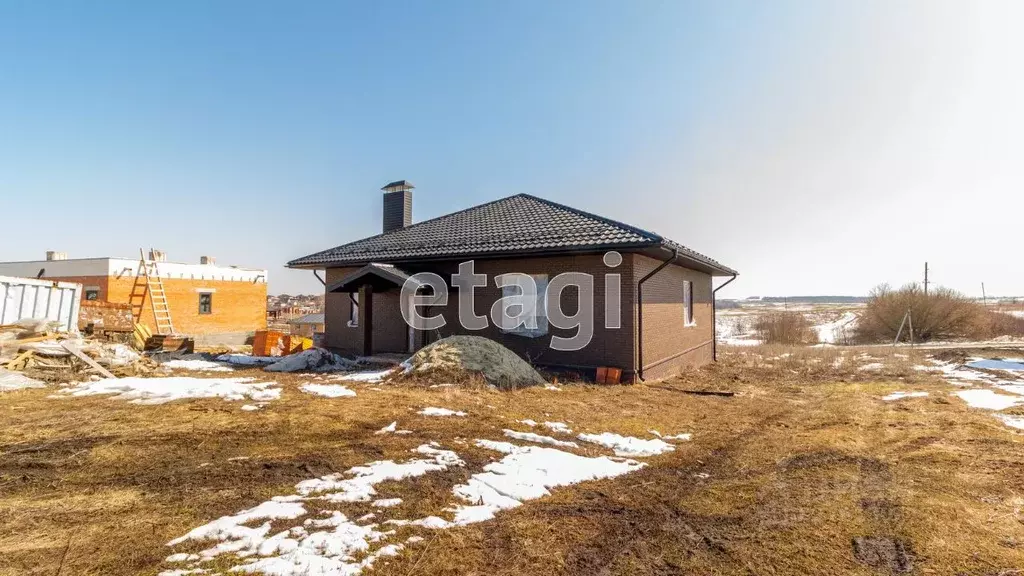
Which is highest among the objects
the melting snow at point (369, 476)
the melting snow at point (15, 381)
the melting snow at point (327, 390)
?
the melting snow at point (15, 381)

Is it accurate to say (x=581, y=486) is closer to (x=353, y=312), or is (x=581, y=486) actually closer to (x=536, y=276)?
(x=536, y=276)

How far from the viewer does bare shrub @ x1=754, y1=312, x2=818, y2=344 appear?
26.2 metres

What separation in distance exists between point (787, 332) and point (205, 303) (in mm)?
33109

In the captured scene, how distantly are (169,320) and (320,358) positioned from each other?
1761cm

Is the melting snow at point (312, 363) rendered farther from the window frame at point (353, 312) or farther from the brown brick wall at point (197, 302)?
the brown brick wall at point (197, 302)

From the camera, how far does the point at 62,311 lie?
40.1ft

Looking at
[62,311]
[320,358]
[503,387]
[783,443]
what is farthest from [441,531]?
[62,311]

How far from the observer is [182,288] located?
85.9 ft

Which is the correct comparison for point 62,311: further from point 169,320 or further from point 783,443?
point 783,443

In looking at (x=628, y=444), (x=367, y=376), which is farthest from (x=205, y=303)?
(x=628, y=444)

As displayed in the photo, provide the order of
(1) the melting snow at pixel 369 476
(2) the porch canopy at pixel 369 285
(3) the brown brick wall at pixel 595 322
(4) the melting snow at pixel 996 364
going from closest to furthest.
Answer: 1. (1) the melting snow at pixel 369 476
2. (3) the brown brick wall at pixel 595 322
3. (2) the porch canopy at pixel 369 285
4. (4) the melting snow at pixel 996 364

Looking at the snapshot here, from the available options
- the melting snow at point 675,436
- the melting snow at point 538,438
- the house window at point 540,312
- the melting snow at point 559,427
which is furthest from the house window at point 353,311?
Result: the melting snow at point 675,436

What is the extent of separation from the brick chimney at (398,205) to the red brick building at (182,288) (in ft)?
44.5

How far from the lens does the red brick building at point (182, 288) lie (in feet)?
78.4
